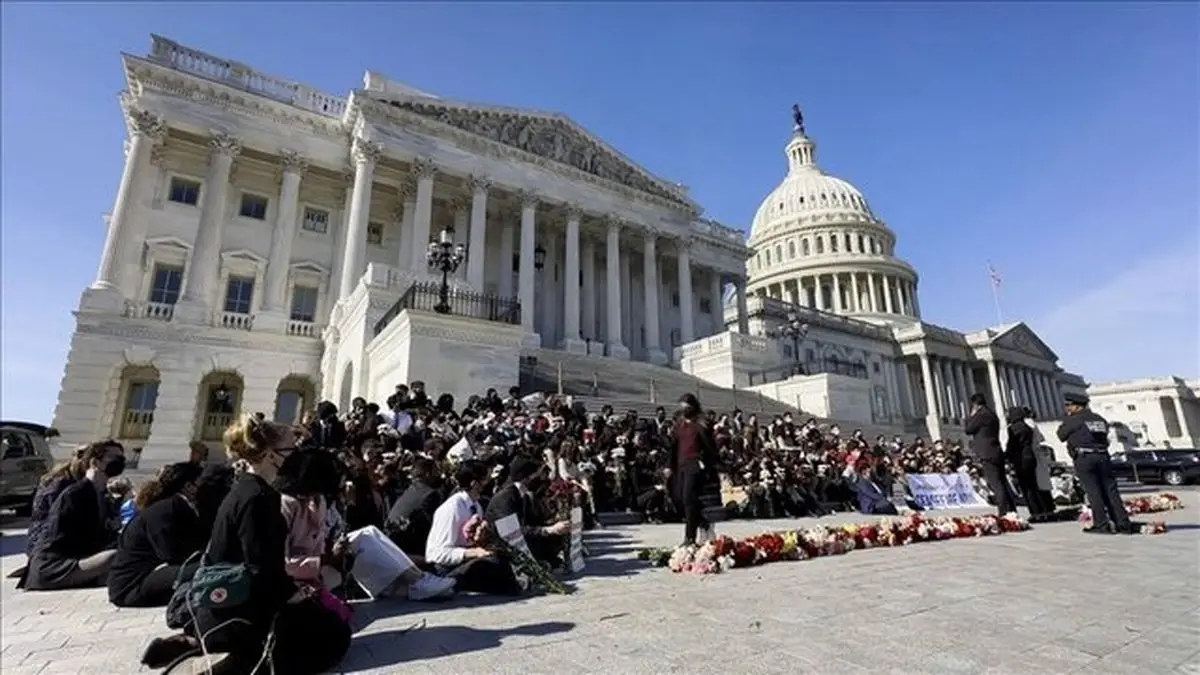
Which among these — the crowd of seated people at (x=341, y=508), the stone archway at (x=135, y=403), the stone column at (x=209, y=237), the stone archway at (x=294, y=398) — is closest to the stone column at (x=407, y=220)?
the stone archway at (x=294, y=398)

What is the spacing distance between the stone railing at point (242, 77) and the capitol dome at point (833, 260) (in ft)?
173

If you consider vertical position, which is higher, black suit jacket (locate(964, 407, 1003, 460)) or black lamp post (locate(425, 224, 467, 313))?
black lamp post (locate(425, 224, 467, 313))

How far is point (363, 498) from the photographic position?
7156 millimetres

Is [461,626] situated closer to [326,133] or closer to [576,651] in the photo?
[576,651]

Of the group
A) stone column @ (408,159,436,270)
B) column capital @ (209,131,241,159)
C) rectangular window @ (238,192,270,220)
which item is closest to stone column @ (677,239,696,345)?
stone column @ (408,159,436,270)

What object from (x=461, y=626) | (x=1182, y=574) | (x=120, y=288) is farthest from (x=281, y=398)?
(x=1182, y=574)

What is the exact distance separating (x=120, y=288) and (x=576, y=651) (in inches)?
1037

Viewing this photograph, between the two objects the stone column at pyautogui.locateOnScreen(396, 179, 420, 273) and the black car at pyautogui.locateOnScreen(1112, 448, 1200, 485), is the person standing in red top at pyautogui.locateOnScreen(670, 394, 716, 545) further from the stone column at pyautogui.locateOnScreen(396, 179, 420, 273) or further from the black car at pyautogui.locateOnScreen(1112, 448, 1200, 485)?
the black car at pyautogui.locateOnScreen(1112, 448, 1200, 485)

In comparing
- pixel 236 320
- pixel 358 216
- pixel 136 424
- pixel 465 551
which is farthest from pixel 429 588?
pixel 136 424

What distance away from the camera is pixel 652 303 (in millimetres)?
34094

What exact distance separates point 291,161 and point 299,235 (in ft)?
12.6

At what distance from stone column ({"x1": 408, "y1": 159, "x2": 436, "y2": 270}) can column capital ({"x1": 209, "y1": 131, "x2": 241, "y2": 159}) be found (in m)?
6.43

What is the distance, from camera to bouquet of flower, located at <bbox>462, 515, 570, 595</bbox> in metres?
5.46

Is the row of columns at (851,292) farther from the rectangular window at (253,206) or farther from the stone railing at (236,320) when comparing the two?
the stone railing at (236,320)
